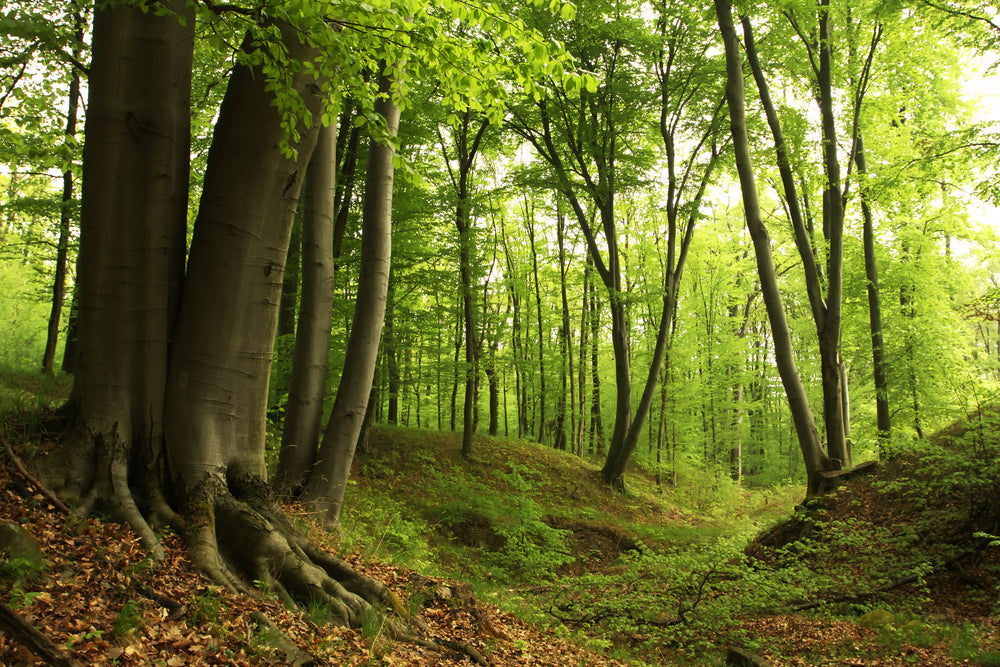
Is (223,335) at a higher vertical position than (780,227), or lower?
lower

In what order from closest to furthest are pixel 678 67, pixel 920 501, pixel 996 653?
pixel 996 653 < pixel 920 501 < pixel 678 67

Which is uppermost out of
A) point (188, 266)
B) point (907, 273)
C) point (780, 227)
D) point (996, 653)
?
point (780, 227)

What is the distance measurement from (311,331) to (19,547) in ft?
11.8

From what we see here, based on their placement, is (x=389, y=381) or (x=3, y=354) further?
(x=3, y=354)

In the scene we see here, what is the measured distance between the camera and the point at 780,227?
1975 centimetres

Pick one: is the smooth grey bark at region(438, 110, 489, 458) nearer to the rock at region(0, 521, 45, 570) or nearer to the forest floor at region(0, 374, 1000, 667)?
the forest floor at region(0, 374, 1000, 667)

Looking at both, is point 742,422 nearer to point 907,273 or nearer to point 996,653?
point 907,273

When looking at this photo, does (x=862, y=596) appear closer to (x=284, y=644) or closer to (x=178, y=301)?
(x=284, y=644)

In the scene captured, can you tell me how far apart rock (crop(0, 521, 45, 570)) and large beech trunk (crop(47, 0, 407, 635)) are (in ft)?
2.39

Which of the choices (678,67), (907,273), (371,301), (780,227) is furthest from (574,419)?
(371,301)

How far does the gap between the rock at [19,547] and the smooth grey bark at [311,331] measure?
3.22m

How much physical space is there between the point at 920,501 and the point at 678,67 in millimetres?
11216

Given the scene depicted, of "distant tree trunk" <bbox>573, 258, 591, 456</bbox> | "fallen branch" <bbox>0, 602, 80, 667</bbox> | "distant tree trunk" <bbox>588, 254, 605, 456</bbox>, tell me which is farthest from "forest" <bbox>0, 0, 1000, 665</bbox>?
"distant tree trunk" <bbox>588, 254, 605, 456</bbox>

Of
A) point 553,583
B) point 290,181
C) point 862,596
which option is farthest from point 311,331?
point 862,596
